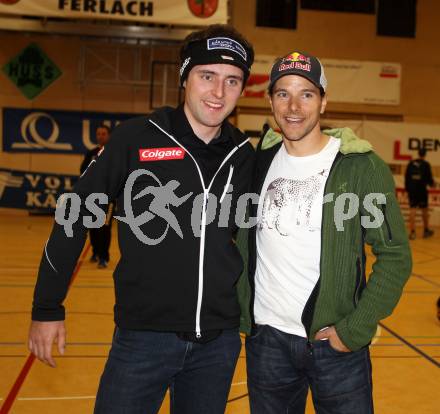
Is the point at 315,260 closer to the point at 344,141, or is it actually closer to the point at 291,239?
the point at 291,239

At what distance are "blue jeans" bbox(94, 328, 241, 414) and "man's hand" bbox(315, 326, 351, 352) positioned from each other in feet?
1.16

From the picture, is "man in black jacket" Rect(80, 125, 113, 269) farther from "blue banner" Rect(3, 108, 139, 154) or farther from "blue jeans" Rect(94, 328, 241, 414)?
"blue banner" Rect(3, 108, 139, 154)

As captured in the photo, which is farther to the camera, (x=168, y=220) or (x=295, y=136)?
(x=295, y=136)

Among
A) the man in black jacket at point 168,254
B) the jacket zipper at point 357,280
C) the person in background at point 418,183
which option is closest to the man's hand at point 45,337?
the man in black jacket at point 168,254

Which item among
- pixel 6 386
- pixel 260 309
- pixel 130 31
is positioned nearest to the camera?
pixel 260 309

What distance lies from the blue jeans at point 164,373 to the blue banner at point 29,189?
14.3 metres

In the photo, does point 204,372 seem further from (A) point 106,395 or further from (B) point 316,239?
(B) point 316,239

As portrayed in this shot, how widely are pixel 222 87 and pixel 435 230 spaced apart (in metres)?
15.3

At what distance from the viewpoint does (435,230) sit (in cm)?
1644

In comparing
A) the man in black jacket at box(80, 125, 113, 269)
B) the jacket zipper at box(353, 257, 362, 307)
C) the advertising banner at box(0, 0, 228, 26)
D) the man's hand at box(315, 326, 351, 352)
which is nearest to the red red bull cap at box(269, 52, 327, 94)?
the jacket zipper at box(353, 257, 362, 307)

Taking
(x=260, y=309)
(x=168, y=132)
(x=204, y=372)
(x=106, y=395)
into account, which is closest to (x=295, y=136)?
(x=168, y=132)

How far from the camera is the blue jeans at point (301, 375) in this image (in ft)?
7.74

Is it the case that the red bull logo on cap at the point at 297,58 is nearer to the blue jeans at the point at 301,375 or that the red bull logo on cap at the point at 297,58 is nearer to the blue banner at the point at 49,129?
the blue jeans at the point at 301,375

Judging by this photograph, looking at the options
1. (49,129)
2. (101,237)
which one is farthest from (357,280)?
(49,129)
